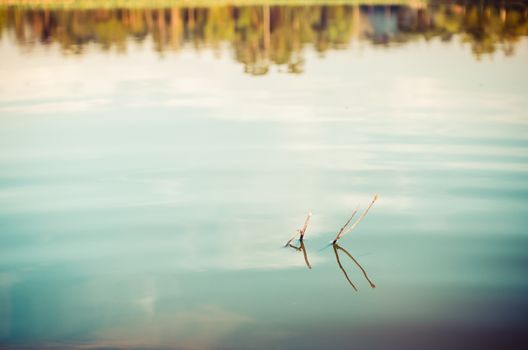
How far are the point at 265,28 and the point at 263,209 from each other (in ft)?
87.4

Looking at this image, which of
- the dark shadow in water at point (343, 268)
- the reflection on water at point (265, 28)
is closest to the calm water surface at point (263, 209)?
the dark shadow in water at point (343, 268)

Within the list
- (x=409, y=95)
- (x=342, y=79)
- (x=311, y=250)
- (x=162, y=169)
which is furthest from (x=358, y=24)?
(x=311, y=250)

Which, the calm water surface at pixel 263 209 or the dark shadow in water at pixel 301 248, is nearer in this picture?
the calm water surface at pixel 263 209

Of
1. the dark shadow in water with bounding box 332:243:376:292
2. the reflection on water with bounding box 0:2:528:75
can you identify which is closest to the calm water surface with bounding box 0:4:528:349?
the dark shadow in water with bounding box 332:243:376:292

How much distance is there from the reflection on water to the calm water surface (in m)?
4.96

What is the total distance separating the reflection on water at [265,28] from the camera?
23344mm

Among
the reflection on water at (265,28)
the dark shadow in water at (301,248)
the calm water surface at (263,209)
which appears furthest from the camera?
the reflection on water at (265,28)

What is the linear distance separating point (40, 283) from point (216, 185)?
267 centimetres

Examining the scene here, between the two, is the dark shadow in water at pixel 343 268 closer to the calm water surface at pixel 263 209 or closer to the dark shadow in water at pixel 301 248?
the calm water surface at pixel 263 209

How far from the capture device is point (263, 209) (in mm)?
6625

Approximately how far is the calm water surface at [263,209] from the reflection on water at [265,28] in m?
4.96

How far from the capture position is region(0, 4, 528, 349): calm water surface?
14.7ft

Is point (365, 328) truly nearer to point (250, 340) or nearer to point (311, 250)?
point (250, 340)

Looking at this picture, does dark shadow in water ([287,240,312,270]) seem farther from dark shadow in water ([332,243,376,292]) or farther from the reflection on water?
the reflection on water
